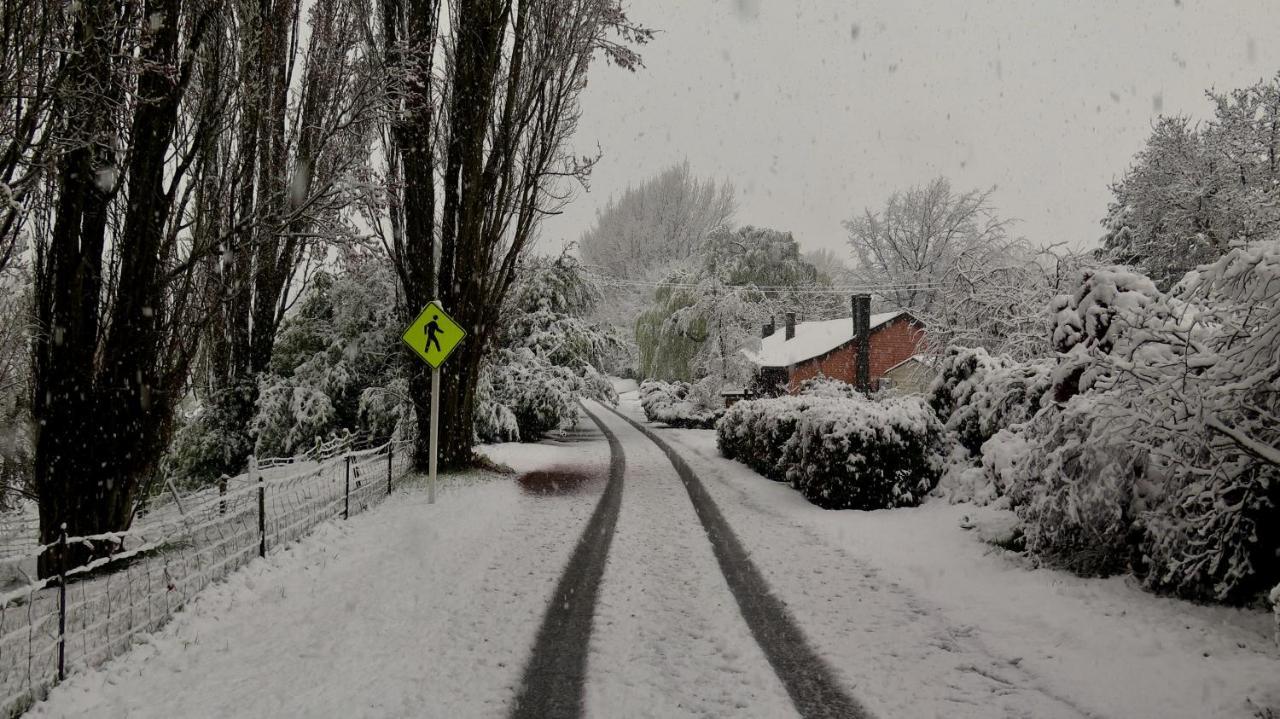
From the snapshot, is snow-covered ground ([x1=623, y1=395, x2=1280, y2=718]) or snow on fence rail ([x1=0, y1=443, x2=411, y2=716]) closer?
snow-covered ground ([x1=623, y1=395, x2=1280, y2=718])

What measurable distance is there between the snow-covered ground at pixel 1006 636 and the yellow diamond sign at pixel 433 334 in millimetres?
5677

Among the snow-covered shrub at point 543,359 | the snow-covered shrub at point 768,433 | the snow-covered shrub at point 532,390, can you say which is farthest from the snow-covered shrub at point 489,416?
the snow-covered shrub at point 768,433

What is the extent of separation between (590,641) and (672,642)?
2.01 ft

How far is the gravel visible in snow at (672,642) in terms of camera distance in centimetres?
406

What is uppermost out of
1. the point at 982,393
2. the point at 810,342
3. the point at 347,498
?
the point at 810,342

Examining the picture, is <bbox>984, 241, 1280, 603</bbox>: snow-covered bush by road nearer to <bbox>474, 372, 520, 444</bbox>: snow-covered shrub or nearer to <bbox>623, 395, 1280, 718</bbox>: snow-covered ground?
<bbox>623, 395, 1280, 718</bbox>: snow-covered ground

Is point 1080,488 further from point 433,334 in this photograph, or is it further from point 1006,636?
point 433,334

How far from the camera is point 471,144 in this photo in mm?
13555

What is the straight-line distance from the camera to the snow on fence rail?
13.7 feet

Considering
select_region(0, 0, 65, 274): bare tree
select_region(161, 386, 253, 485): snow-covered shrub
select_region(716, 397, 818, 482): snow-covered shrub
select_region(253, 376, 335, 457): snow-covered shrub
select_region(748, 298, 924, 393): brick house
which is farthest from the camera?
select_region(748, 298, 924, 393): brick house

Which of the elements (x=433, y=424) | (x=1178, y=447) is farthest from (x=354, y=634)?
(x=1178, y=447)

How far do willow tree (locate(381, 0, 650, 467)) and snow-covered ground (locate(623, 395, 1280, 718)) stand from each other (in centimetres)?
844

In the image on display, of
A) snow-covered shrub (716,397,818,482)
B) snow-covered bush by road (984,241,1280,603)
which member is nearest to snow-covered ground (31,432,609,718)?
snow-covered bush by road (984,241,1280,603)

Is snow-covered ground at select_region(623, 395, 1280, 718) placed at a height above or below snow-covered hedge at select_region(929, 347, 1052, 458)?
below
